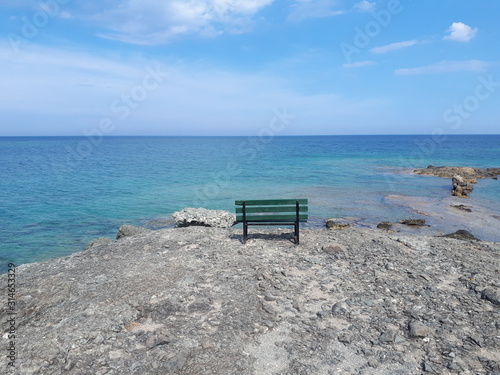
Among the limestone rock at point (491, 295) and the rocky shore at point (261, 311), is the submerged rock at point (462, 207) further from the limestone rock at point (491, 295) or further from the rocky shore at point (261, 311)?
the limestone rock at point (491, 295)

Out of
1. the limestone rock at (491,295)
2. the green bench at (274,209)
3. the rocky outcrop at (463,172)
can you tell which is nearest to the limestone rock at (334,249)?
the green bench at (274,209)

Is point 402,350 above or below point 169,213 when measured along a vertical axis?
above

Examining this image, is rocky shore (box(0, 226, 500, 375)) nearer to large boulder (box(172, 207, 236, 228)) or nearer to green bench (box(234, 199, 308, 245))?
green bench (box(234, 199, 308, 245))

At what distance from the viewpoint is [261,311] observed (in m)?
6.64

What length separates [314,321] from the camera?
250 inches

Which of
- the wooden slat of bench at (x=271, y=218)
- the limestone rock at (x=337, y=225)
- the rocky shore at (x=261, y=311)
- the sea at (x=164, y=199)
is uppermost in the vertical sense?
the wooden slat of bench at (x=271, y=218)

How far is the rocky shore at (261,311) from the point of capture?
17.3 ft

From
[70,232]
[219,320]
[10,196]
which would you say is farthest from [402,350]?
[10,196]

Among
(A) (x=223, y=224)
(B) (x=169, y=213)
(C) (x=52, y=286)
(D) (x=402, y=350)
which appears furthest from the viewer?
(B) (x=169, y=213)

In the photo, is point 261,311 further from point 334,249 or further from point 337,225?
point 337,225

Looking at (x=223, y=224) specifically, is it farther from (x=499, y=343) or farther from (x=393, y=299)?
(x=499, y=343)

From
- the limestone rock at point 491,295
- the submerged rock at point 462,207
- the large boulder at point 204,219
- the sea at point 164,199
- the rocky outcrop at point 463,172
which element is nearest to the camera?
the limestone rock at point 491,295

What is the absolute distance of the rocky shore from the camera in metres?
5.27

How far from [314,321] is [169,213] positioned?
54.6 ft
